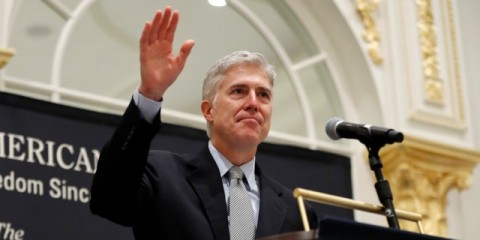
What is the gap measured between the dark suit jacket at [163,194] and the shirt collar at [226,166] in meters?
0.03

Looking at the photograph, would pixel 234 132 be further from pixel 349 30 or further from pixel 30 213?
pixel 349 30

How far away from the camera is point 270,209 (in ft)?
12.3

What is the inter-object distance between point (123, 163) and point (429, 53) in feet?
19.4

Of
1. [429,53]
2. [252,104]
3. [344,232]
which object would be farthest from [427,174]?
[344,232]

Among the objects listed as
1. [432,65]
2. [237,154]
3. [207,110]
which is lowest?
[237,154]

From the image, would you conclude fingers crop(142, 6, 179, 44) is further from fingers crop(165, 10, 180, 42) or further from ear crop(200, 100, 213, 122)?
ear crop(200, 100, 213, 122)

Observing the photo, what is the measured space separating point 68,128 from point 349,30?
9.15 ft

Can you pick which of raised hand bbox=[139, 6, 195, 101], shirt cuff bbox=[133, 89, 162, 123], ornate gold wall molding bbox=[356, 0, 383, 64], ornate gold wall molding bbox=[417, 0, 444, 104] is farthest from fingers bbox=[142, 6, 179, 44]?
ornate gold wall molding bbox=[417, 0, 444, 104]

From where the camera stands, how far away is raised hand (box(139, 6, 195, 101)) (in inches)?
135

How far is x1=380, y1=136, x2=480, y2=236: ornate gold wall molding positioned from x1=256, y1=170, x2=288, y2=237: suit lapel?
461 cm

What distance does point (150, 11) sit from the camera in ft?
25.4

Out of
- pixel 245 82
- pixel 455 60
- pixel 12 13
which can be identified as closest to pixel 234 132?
pixel 245 82

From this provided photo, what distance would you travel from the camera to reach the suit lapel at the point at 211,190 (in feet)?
11.7

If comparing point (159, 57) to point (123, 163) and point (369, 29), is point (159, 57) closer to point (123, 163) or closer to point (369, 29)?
point (123, 163)
